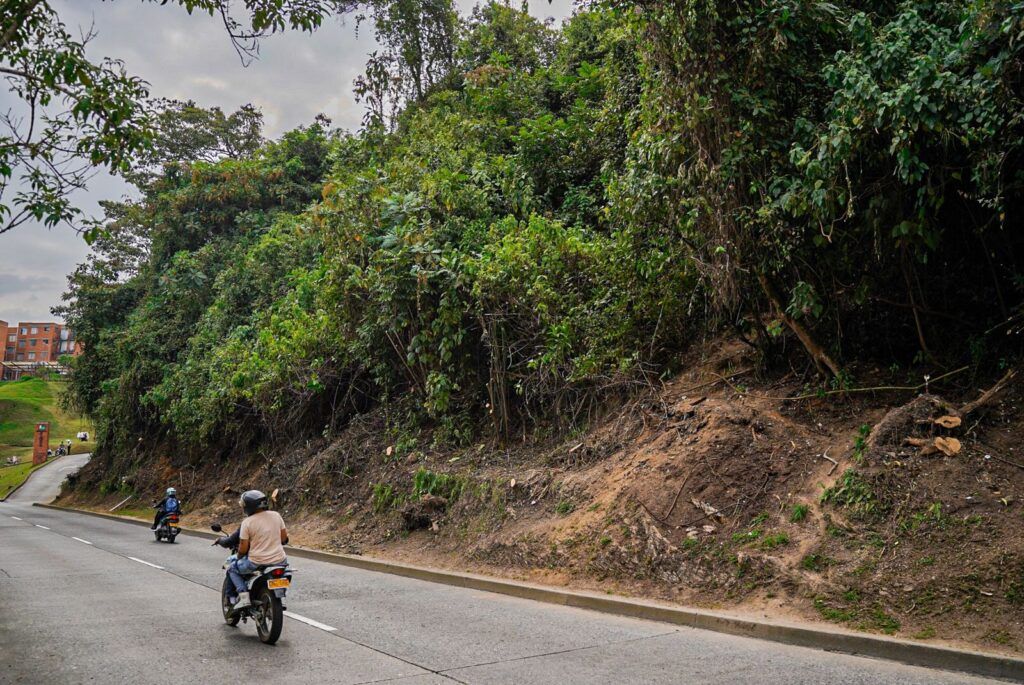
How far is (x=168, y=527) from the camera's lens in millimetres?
20312

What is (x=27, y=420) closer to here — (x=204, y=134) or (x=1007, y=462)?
(x=204, y=134)

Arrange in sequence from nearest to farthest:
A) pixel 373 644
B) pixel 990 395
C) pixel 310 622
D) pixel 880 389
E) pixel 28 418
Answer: pixel 373 644, pixel 310 622, pixel 990 395, pixel 880 389, pixel 28 418

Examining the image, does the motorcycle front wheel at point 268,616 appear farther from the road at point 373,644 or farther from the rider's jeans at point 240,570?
the rider's jeans at point 240,570

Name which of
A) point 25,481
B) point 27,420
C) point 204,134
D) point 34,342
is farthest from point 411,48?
point 34,342

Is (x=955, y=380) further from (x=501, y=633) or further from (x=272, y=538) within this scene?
(x=272, y=538)

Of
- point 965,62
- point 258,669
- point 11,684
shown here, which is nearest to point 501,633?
point 258,669

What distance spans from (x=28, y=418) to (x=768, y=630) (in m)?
102

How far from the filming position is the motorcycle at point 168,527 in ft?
66.3

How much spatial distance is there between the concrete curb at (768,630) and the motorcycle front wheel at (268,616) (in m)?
3.87

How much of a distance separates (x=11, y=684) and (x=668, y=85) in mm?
10134

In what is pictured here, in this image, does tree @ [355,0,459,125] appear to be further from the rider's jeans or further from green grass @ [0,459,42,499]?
green grass @ [0,459,42,499]

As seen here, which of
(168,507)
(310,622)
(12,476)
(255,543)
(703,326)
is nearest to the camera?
(255,543)

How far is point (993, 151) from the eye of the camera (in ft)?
25.1

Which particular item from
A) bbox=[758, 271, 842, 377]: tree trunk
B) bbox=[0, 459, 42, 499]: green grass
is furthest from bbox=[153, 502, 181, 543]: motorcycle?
bbox=[0, 459, 42, 499]: green grass
